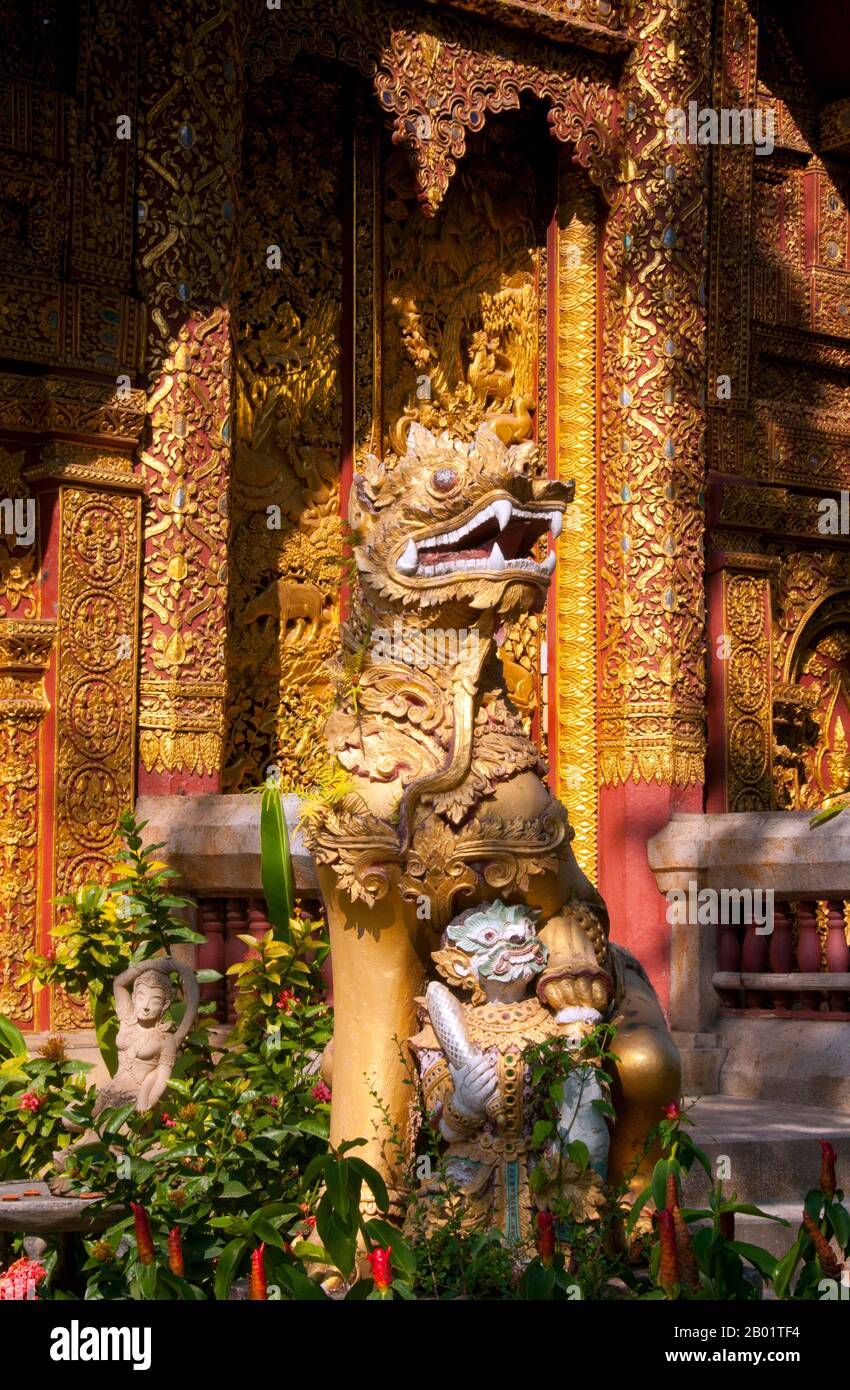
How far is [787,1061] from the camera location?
301 inches

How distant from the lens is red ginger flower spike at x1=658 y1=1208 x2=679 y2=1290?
13.1 feet

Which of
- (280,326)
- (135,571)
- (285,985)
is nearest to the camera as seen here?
(285,985)

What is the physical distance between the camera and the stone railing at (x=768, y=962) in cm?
773

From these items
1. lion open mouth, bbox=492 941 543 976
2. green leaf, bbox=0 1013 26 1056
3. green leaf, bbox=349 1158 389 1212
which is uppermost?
lion open mouth, bbox=492 941 543 976

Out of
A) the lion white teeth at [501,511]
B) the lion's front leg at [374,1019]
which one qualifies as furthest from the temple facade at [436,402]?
the lion white teeth at [501,511]

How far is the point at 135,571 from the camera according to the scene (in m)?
8.72

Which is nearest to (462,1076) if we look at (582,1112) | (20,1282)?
(582,1112)

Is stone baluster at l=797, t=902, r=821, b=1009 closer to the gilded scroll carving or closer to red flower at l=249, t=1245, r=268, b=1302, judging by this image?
the gilded scroll carving

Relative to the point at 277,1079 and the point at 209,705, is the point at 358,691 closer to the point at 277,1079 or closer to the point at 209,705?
the point at 277,1079

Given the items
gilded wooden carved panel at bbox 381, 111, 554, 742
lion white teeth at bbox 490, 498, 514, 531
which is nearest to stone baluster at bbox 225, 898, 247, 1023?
gilded wooden carved panel at bbox 381, 111, 554, 742

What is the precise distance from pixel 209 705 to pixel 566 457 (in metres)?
2.78

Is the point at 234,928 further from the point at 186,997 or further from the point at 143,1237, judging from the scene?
the point at 143,1237

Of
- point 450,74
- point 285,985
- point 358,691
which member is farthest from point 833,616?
point 358,691

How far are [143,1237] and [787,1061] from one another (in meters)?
3.96
